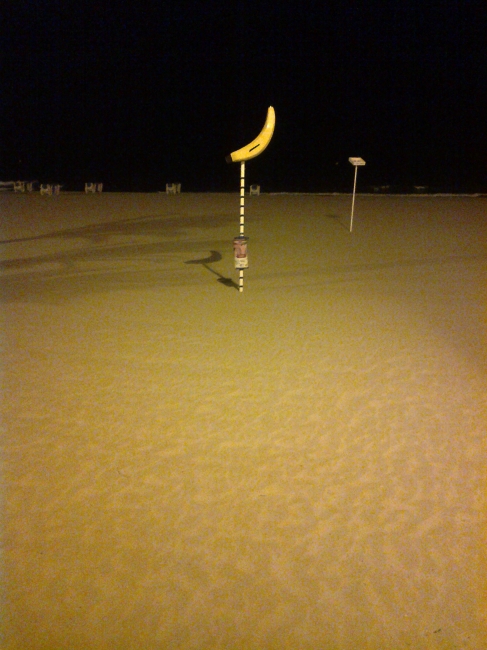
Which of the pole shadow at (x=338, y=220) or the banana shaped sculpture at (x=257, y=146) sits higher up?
the banana shaped sculpture at (x=257, y=146)

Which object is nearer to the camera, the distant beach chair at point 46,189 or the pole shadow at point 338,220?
the pole shadow at point 338,220

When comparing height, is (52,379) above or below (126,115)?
below

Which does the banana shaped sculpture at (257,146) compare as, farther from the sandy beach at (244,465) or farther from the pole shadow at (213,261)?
the pole shadow at (213,261)

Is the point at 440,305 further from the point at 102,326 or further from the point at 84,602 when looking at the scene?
the point at 84,602

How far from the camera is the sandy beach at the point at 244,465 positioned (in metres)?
3.05

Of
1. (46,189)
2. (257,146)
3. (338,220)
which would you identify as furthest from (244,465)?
(46,189)

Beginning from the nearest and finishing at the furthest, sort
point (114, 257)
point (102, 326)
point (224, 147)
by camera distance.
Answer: point (102, 326), point (114, 257), point (224, 147)

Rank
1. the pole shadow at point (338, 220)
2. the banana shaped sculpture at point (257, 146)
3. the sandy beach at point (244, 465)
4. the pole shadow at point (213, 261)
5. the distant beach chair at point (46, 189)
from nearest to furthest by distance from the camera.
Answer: the sandy beach at point (244, 465) < the banana shaped sculpture at point (257, 146) < the pole shadow at point (213, 261) < the pole shadow at point (338, 220) < the distant beach chair at point (46, 189)

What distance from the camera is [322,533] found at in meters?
3.63

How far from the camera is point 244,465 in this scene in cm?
436

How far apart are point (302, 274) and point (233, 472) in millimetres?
6785

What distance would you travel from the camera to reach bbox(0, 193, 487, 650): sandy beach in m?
3.05

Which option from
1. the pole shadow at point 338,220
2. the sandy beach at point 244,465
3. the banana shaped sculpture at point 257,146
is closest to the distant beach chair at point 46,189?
the pole shadow at point 338,220

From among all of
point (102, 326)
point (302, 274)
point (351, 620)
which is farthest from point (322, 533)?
point (302, 274)
